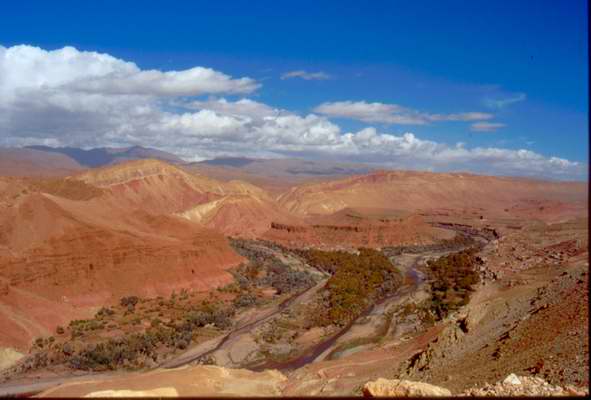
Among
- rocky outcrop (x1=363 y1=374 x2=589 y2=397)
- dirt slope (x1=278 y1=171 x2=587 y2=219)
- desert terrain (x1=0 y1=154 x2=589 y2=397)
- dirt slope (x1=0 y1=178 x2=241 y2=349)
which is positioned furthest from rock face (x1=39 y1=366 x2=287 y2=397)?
dirt slope (x1=278 y1=171 x2=587 y2=219)

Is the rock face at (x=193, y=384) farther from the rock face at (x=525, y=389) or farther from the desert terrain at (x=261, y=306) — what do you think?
the rock face at (x=525, y=389)

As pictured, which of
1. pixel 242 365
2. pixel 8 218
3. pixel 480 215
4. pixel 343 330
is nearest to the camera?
pixel 242 365

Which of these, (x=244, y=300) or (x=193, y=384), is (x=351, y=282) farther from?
(x=193, y=384)

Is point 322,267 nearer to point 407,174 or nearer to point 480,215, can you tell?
point 480,215

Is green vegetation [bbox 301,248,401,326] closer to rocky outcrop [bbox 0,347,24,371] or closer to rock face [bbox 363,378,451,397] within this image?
rocky outcrop [bbox 0,347,24,371]

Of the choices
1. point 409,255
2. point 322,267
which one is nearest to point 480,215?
point 409,255
